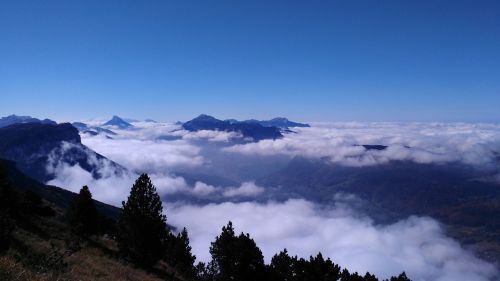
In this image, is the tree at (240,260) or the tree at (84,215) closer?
the tree at (240,260)

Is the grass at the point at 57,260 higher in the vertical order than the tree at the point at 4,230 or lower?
lower

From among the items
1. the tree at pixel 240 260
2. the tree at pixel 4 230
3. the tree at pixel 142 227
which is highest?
the tree at pixel 4 230

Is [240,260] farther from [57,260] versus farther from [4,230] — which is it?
[57,260]

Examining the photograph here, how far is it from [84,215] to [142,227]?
9297 mm

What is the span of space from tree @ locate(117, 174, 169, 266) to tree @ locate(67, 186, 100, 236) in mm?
5186

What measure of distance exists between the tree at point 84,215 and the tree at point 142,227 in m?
5.19

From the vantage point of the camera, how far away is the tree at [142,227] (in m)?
35.9

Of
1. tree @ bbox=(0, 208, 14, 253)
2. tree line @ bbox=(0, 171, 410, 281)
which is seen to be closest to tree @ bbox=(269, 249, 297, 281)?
tree line @ bbox=(0, 171, 410, 281)

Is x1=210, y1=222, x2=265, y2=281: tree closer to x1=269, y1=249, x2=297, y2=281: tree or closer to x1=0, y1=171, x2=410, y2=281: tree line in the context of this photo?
x1=0, y1=171, x2=410, y2=281: tree line

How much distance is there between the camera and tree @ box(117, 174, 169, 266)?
35906 millimetres

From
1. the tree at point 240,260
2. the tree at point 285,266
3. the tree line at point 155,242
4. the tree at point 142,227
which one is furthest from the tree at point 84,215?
the tree at point 285,266

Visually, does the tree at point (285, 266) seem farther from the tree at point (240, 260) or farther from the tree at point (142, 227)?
the tree at point (142, 227)

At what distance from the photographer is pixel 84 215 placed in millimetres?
41188

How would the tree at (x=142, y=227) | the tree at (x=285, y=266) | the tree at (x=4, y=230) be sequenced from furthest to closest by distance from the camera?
the tree at (x=285, y=266) → the tree at (x=142, y=227) → the tree at (x=4, y=230)
